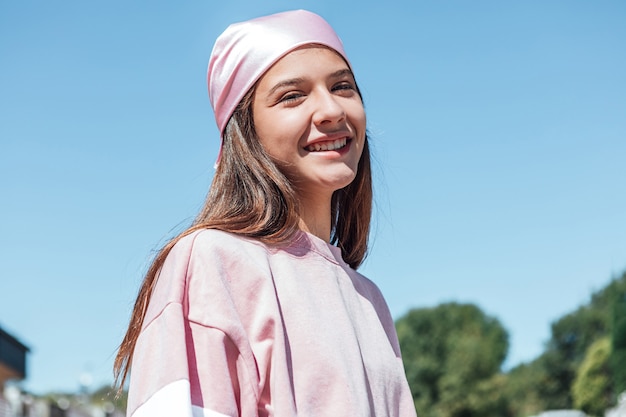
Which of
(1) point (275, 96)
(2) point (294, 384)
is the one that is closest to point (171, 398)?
(2) point (294, 384)

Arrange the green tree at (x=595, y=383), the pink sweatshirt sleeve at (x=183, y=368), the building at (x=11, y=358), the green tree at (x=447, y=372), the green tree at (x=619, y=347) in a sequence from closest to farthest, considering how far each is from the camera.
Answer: the pink sweatshirt sleeve at (x=183, y=368) → the building at (x=11, y=358) → the green tree at (x=619, y=347) → the green tree at (x=595, y=383) → the green tree at (x=447, y=372)

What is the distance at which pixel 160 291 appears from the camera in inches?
76.9

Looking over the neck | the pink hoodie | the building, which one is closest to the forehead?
the neck

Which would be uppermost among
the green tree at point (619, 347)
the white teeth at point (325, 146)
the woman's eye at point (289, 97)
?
the woman's eye at point (289, 97)

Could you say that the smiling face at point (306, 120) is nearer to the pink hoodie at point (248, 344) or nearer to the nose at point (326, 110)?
the nose at point (326, 110)

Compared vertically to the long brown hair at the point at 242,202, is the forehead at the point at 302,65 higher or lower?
higher

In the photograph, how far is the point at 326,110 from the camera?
2139 mm

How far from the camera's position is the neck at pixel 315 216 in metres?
2.26

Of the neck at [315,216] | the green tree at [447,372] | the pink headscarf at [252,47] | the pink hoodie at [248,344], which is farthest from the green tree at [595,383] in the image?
the pink hoodie at [248,344]

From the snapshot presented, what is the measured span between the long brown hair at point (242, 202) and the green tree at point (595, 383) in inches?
2068

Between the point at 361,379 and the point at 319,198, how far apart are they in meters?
0.47

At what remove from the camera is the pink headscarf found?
2199 millimetres

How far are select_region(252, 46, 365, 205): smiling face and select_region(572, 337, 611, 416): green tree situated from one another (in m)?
52.5

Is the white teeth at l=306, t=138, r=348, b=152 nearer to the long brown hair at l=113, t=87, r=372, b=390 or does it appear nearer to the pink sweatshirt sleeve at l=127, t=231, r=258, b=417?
the long brown hair at l=113, t=87, r=372, b=390
